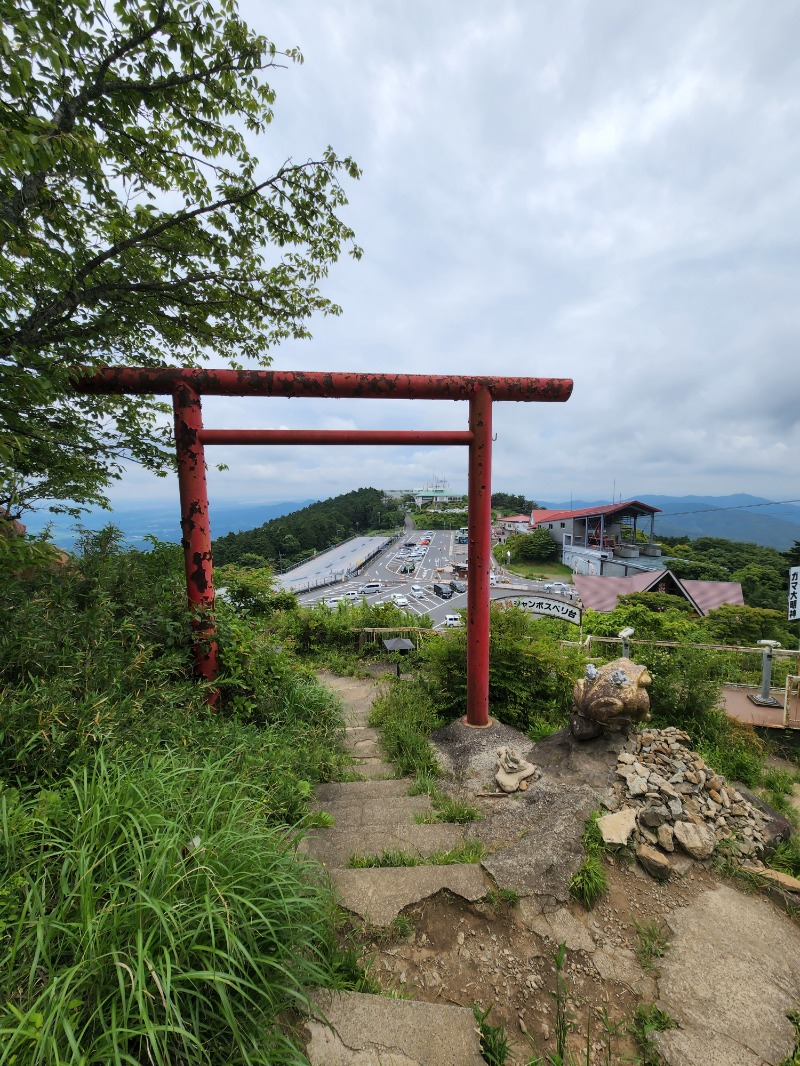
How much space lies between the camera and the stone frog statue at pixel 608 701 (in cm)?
379

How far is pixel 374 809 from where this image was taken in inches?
128

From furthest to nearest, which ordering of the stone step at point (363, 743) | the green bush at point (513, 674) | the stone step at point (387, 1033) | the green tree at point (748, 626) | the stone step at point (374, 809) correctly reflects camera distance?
the green tree at point (748, 626) < the green bush at point (513, 674) < the stone step at point (363, 743) < the stone step at point (374, 809) < the stone step at point (387, 1033)

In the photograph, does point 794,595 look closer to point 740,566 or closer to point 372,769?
point 372,769

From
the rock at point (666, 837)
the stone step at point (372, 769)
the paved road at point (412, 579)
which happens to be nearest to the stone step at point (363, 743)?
the stone step at point (372, 769)

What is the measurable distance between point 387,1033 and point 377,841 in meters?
1.24

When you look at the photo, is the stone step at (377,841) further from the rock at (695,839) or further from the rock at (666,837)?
the rock at (695,839)

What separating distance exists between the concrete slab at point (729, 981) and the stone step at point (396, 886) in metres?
1.01

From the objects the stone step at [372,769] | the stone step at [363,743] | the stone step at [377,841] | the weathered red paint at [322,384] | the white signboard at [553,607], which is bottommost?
the stone step at [363,743]

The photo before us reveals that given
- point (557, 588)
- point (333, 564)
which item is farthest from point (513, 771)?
point (333, 564)

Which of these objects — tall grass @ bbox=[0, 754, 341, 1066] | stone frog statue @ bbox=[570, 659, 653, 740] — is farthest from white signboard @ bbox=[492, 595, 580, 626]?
tall grass @ bbox=[0, 754, 341, 1066]

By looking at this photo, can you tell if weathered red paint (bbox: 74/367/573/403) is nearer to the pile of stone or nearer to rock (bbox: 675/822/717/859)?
the pile of stone

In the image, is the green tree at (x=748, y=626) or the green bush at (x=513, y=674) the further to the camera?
the green tree at (x=748, y=626)

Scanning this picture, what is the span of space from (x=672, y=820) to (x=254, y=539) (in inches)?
1579

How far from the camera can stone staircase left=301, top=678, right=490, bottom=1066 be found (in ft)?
5.18
